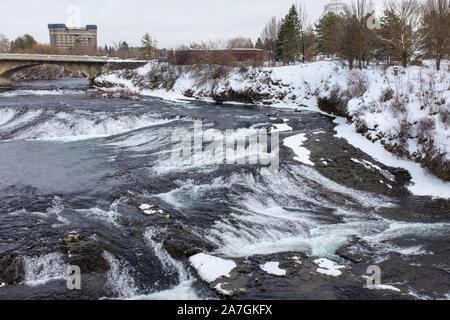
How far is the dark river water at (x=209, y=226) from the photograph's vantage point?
24.0 ft

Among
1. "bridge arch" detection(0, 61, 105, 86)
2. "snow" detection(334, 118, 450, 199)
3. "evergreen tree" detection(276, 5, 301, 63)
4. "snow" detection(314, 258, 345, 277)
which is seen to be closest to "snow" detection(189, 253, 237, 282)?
"snow" detection(314, 258, 345, 277)

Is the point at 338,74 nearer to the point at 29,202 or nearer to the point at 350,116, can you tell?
the point at 350,116

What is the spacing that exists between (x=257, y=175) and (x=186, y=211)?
12.9ft

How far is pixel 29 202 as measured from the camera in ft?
36.8

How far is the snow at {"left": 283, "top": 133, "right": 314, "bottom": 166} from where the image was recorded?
15891 mm

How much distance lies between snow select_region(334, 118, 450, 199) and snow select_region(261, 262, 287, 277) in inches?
318

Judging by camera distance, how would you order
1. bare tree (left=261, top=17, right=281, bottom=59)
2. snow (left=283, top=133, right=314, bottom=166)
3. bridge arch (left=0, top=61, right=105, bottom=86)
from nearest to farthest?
snow (left=283, top=133, right=314, bottom=166), bridge arch (left=0, top=61, right=105, bottom=86), bare tree (left=261, top=17, right=281, bottom=59)

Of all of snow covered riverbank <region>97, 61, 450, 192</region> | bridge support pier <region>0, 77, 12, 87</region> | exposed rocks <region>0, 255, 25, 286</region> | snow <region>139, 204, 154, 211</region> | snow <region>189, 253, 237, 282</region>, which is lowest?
snow <region>189, 253, 237, 282</region>

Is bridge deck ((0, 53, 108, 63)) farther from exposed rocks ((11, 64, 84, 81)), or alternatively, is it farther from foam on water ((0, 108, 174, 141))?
foam on water ((0, 108, 174, 141))

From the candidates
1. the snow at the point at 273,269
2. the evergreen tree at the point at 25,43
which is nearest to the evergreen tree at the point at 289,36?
the snow at the point at 273,269

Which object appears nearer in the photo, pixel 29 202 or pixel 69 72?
pixel 29 202

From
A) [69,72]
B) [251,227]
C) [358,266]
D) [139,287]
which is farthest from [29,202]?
[69,72]

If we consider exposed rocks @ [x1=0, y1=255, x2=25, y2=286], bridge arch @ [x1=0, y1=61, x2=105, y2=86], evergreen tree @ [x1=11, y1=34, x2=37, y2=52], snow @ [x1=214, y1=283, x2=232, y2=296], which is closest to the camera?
snow @ [x1=214, y1=283, x2=232, y2=296]

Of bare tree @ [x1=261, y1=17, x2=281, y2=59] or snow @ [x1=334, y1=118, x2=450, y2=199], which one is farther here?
bare tree @ [x1=261, y1=17, x2=281, y2=59]
